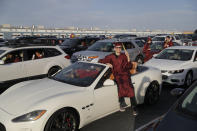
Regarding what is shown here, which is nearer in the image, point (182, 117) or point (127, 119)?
point (182, 117)

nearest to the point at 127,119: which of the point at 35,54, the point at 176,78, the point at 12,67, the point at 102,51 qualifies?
the point at 176,78

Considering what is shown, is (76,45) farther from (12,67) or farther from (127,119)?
(127,119)

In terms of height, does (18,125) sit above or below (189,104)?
below

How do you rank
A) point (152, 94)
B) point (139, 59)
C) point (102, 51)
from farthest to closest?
1. point (139, 59)
2. point (102, 51)
3. point (152, 94)

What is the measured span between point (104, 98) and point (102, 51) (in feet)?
19.0

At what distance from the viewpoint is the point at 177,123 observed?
7.42 feet

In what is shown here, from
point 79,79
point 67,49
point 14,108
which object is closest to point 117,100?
point 79,79

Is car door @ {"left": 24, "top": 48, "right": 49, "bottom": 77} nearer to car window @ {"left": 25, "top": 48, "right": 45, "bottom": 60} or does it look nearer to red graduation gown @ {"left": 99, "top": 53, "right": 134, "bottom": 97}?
car window @ {"left": 25, "top": 48, "right": 45, "bottom": 60}

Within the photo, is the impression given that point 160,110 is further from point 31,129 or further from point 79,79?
point 31,129

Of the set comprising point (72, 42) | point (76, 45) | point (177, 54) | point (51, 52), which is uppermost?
point (72, 42)

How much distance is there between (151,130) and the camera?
92.3 inches

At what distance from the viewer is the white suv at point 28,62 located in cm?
643

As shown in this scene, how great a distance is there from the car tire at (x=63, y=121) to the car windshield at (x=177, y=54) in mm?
5631

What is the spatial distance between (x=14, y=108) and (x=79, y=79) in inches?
57.4
